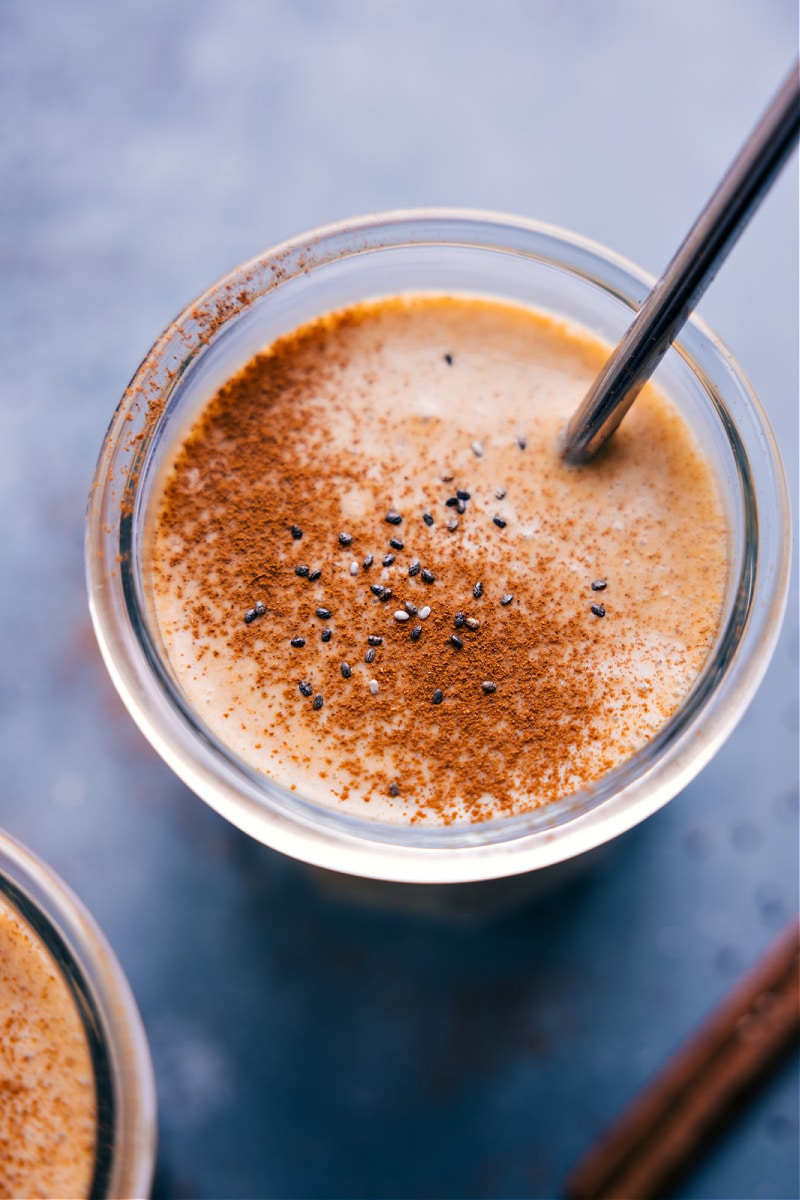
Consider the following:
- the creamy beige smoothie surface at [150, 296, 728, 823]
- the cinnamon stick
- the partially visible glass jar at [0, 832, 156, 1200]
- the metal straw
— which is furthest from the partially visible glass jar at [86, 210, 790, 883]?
the cinnamon stick

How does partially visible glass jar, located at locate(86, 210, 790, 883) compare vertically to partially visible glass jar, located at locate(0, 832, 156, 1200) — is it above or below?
above

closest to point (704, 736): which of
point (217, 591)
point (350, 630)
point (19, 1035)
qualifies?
point (350, 630)

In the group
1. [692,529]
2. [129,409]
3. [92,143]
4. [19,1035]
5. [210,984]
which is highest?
[92,143]

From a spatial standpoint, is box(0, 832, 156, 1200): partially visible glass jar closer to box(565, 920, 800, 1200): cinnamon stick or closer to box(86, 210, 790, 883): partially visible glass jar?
box(86, 210, 790, 883): partially visible glass jar

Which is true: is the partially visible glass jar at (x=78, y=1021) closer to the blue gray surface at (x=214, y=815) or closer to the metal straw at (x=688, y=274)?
the blue gray surface at (x=214, y=815)

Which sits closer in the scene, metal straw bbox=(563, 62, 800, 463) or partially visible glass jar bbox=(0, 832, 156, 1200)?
metal straw bbox=(563, 62, 800, 463)

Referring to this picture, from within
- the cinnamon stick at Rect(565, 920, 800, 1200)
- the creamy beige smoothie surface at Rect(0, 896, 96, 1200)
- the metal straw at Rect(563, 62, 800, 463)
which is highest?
the metal straw at Rect(563, 62, 800, 463)

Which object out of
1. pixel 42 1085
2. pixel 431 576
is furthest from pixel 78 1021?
pixel 431 576

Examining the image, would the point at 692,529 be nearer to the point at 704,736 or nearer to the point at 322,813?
the point at 704,736

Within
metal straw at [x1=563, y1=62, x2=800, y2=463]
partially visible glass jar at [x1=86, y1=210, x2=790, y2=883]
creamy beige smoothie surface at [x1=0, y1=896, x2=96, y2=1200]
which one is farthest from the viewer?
creamy beige smoothie surface at [x1=0, y1=896, x2=96, y2=1200]
